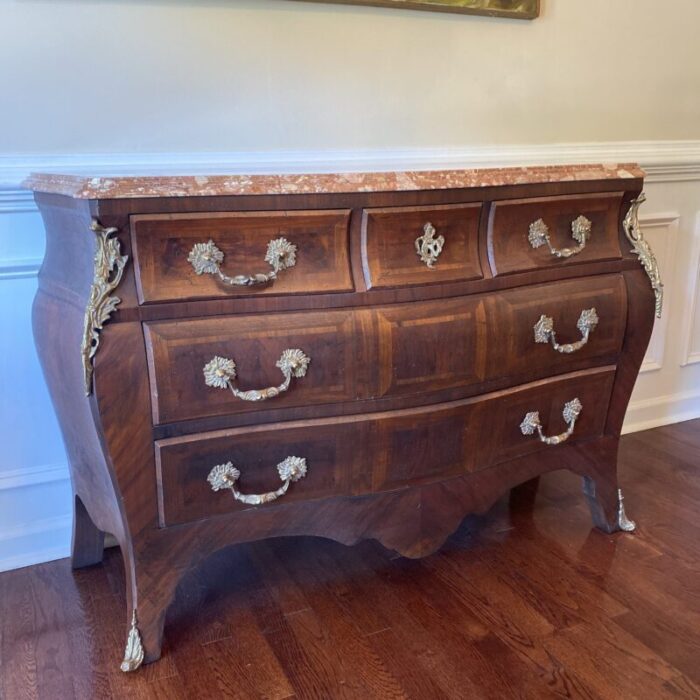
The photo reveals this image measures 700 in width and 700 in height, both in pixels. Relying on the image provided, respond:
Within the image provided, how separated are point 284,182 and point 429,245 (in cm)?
32

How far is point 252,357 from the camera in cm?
128

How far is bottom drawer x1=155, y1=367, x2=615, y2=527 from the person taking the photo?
1.31 metres

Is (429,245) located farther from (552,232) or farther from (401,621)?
(401,621)

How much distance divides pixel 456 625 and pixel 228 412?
0.69 m

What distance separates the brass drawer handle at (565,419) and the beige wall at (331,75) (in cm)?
86

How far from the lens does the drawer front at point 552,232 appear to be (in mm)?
1449

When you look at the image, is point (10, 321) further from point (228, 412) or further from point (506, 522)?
point (506, 522)

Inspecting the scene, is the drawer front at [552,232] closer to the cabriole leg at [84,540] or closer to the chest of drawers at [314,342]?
the chest of drawers at [314,342]

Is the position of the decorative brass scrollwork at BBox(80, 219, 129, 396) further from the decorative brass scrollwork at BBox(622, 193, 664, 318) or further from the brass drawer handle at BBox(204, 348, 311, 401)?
the decorative brass scrollwork at BBox(622, 193, 664, 318)

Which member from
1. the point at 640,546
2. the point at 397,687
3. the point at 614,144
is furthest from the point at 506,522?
the point at 614,144

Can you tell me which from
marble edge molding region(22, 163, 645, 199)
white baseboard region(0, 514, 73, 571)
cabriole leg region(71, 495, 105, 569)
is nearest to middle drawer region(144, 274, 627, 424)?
marble edge molding region(22, 163, 645, 199)

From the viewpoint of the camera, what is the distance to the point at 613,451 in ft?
5.92

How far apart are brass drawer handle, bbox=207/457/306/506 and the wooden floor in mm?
342

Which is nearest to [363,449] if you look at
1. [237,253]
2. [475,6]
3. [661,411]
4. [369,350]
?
[369,350]
